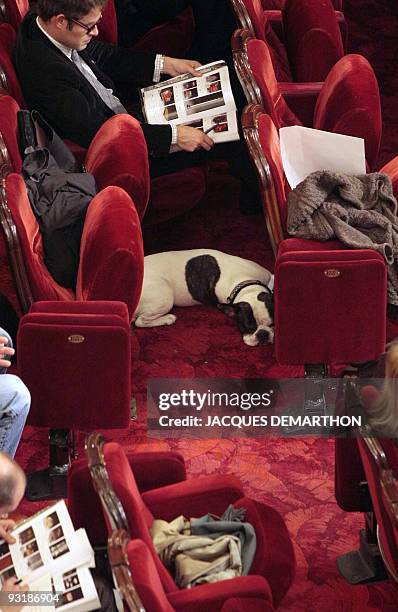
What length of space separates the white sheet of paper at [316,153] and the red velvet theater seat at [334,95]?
35 cm

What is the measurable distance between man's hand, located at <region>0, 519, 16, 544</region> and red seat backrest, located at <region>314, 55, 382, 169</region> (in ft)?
6.17

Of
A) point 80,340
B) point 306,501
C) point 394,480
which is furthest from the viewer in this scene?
point 306,501

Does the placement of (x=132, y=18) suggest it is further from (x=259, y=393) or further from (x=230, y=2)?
(x=259, y=393)

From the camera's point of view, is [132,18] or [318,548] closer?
[318,548]

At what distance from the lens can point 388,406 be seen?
254 cm

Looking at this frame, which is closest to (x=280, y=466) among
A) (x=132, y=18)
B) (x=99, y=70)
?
(x=99, y=70)

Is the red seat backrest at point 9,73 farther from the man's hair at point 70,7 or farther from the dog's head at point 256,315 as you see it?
the dog's head at point 256,315

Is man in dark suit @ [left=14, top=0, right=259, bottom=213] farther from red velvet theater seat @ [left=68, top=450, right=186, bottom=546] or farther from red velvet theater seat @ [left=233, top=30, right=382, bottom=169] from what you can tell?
red velvet theater seat @ [left=68, top=450, right=186, bottom=546]

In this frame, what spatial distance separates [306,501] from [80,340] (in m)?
0.76

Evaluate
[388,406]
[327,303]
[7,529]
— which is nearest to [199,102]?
[327,303]

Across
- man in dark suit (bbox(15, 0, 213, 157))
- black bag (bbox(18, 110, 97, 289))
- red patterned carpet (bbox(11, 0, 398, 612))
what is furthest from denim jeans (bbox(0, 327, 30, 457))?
man in dark suit (bbox(15, 0, 213, 157))

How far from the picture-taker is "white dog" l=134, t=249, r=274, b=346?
3680 mm

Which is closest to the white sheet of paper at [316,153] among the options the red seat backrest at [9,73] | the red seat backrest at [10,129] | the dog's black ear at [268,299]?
the dog's black ear at [268,299]

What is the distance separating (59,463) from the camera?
312 centimetres
